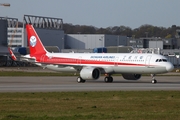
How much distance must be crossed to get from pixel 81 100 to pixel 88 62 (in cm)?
2540

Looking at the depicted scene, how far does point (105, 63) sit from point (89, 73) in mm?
2571

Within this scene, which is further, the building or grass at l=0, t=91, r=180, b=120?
the building

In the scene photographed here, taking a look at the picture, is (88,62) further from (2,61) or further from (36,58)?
(2,61)

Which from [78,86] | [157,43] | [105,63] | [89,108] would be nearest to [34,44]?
[105,63]

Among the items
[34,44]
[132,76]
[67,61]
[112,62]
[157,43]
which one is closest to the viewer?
[112,62]

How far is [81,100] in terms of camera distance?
2834cm

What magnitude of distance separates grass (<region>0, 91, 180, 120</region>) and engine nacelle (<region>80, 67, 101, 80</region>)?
2024cm

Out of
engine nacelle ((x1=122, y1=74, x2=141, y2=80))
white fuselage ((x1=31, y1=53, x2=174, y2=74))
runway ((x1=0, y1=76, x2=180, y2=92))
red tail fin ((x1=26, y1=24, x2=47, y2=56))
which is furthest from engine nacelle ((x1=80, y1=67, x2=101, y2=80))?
red tail fin ((x1=26, y1=24, x2=47, y2=56))

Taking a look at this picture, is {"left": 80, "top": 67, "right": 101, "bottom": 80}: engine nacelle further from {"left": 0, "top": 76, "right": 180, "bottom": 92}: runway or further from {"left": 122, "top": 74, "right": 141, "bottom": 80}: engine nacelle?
{"left": 122, "top": 74, "right": 141, "bottom": 80}: engine nacelle

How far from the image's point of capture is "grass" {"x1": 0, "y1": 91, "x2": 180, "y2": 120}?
20375 mm

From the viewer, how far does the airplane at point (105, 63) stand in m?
49.5

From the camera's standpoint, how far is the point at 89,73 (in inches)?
1999

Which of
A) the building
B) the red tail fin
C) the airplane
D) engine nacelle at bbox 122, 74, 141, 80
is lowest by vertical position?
engine nacelle at bbox 122, 74, 141, 80

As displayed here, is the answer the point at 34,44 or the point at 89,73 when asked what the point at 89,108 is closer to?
the point at 89,73
